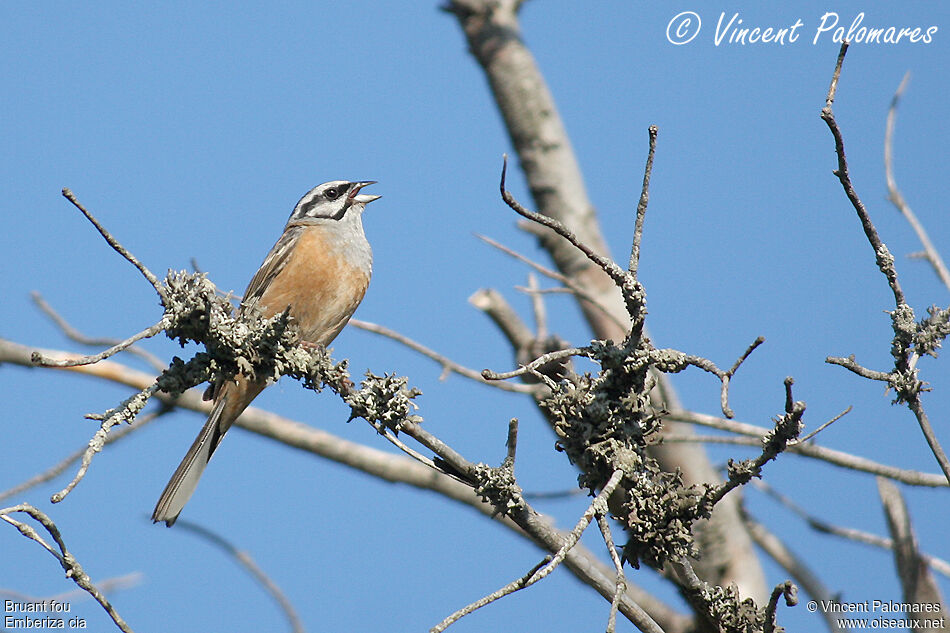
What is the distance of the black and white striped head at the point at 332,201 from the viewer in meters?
6.03

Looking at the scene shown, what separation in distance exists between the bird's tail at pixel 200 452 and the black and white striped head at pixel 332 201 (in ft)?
5.51

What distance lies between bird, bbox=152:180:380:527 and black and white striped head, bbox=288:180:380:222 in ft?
0.23

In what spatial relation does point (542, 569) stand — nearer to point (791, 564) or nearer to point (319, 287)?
point (319, 287)

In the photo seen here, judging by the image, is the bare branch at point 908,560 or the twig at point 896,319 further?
the bare branch at point 908,560

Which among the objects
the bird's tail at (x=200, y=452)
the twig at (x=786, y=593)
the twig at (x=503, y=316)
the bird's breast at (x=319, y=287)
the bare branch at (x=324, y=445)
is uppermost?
the twig at (x=503, y=316)

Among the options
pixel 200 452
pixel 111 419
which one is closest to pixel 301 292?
pixel 200 452

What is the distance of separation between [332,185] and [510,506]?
155 inches

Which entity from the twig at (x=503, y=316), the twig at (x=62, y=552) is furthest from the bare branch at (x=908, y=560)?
the twig at (x=503, y=316)

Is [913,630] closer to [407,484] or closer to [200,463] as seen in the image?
[200,463]

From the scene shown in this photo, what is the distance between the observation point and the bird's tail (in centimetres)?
434

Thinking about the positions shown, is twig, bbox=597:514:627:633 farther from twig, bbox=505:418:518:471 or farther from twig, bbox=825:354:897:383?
twig, bbox=825:354:897:383

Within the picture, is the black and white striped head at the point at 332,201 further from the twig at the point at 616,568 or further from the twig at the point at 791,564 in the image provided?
the twig at the point at 616,568

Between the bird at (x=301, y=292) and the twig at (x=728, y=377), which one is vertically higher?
the bird at (x=301, y=292)

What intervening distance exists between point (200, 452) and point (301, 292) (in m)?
1.02
